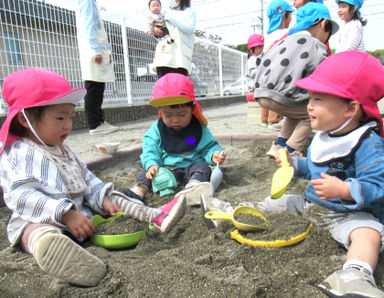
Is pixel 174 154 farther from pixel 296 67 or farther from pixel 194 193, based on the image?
pixel 296 67

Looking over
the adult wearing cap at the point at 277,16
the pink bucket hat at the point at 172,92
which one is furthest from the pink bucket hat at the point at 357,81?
the adult wearing cap at the point at 277,16

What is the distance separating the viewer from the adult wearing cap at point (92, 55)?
13.9 ft

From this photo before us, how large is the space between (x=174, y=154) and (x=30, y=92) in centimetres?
122

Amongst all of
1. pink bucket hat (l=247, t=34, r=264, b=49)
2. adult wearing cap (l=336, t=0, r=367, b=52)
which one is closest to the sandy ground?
adult wearing cap (l=336, t=0, r=367, b=52)

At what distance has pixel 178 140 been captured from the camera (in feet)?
8.21

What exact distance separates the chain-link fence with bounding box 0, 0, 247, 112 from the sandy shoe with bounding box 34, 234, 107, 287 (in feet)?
12.8

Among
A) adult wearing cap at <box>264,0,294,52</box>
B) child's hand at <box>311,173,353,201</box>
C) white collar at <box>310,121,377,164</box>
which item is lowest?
child's hand at <box>311,173,353,201</box>

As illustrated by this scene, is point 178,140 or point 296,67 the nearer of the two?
point 178,140

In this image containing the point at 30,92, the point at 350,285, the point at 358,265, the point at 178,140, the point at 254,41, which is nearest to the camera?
the point at 350,285

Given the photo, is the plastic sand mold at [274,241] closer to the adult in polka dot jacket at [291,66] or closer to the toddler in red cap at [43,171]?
the toddler in red cap at [43,171]

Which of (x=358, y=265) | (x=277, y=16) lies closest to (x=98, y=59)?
(x=277, y=16)

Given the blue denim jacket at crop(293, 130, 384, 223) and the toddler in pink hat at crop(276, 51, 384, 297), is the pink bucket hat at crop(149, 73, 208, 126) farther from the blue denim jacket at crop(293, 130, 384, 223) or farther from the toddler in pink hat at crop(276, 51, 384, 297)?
the blue denim jacket at crop(293, 130, 384, 223)

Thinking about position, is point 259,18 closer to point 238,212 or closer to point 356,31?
point 356,31

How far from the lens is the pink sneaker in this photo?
159 centimetres
